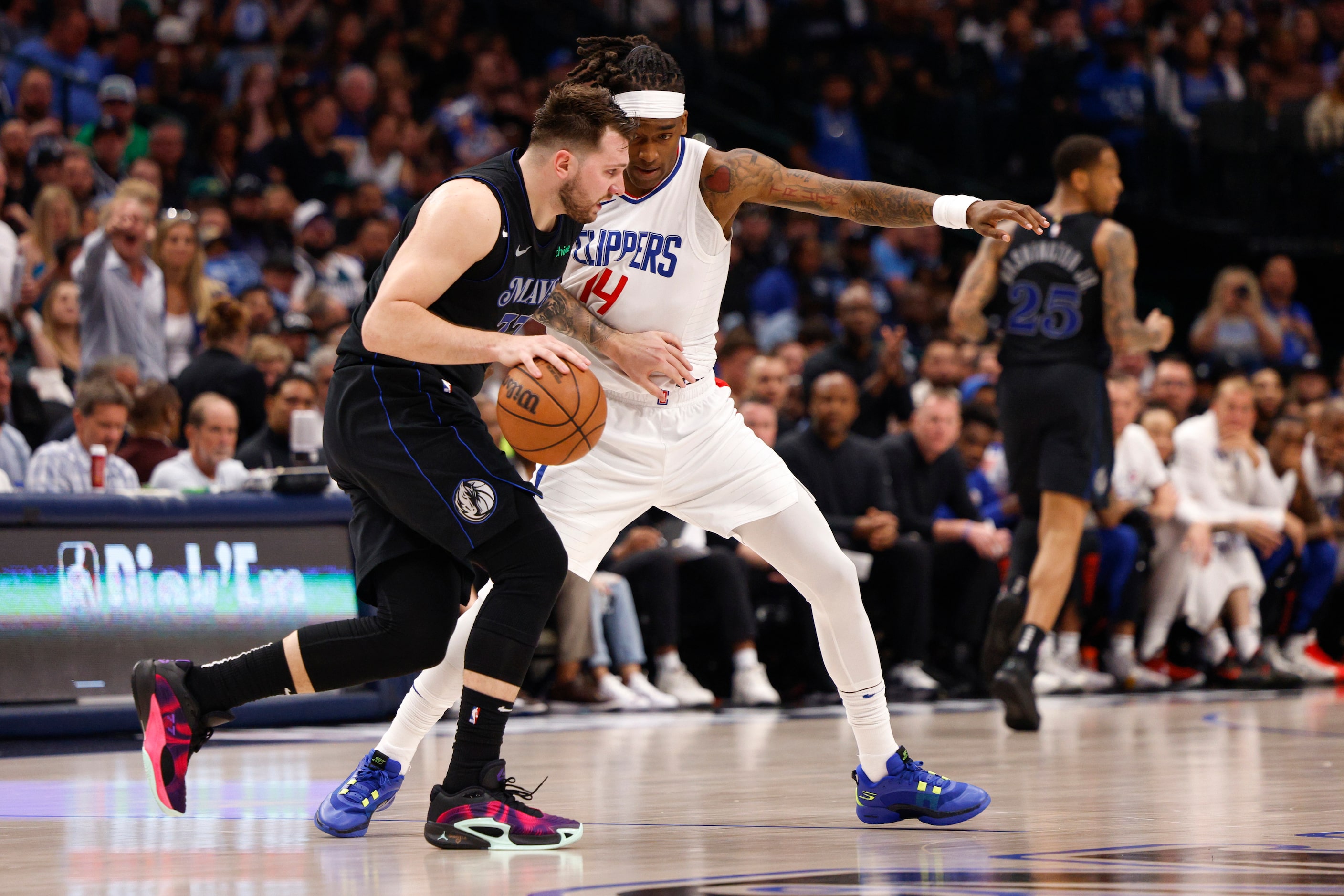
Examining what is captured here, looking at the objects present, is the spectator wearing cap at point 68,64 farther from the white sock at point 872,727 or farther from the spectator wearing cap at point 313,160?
the white sock at point 872,727

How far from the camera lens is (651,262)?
15.8 feet

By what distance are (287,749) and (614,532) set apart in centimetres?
278

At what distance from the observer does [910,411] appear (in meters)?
11.4

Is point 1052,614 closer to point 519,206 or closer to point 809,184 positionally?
point 809,184

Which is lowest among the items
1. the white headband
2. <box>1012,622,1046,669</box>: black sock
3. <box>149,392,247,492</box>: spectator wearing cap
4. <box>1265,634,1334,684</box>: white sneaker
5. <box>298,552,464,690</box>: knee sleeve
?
<box>1265,634,1334,684</box>: white sneaker

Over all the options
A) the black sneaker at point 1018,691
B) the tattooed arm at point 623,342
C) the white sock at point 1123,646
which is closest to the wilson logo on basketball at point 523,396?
the tattooed arm at point 623,342

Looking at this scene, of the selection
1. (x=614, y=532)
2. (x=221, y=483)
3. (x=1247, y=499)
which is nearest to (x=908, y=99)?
(x=1247, y=499)

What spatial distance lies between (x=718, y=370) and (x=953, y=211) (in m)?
7.23

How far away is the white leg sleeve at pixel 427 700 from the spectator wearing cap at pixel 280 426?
14.7ft

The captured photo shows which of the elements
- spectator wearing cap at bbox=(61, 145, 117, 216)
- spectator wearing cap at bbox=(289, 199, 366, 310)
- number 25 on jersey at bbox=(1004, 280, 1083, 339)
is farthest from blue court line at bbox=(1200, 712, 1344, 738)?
spectator wearing cap at bbox=(61, 145, 117, 216)

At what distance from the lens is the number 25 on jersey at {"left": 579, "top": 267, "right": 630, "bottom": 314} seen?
481cm

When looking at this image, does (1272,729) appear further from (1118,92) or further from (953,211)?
(1118,92)

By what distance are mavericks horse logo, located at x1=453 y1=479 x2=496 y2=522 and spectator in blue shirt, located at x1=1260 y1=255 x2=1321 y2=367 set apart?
12.7 m

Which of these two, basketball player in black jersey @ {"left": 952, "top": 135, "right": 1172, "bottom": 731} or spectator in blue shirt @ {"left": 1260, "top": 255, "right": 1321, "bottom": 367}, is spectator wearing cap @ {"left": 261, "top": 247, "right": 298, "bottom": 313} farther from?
spectator in blue shirt @ {"left": 1260, "top": 255, "right": 1321, "bottom": 367}
